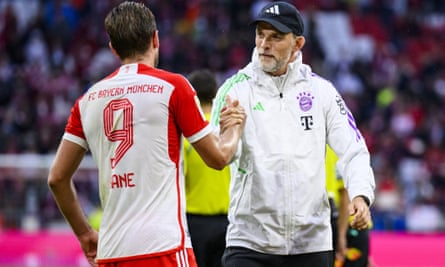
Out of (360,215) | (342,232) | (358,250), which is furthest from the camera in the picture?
(358,250)

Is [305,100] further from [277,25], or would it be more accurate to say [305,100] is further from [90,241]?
[90,241]

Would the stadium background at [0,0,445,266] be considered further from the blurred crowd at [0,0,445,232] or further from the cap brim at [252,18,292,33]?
the cap brim at [252,18,292,33]

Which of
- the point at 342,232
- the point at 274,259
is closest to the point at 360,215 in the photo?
the point at 274,259

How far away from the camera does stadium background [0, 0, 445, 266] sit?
677 inches

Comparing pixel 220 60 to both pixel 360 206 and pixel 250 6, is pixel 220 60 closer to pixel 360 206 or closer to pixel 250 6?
pixel 250 6

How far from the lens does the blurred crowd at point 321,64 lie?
61.6 feet

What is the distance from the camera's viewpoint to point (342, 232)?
8.66 metres

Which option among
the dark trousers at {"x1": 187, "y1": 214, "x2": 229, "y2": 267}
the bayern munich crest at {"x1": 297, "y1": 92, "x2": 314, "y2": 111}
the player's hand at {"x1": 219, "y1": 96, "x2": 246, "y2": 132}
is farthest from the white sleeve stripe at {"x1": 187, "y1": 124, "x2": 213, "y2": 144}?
the dark trousers at {"x1": 187, "y1": 214, "x2": 229, "y2": 267}

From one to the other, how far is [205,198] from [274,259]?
204cm

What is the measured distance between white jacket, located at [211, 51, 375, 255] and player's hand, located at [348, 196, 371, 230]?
0.20m

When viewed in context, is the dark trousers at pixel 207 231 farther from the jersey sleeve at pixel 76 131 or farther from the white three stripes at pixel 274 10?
the jersey sleeve at pixel 76 131

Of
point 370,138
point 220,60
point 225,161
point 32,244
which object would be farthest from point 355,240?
point 220,60

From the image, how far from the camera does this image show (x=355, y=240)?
9055mm

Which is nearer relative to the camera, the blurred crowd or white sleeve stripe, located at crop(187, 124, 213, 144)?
white sleeve stripe, located at crop(187, 124, 213, 144)
